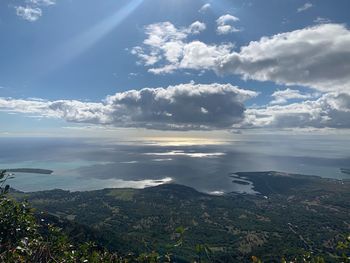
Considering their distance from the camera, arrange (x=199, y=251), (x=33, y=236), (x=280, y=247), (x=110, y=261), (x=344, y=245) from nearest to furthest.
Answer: (x=199, y=251)
(x=344, y=245)
(x=110, y=261)
(x=33, y=236)
(x=280, y=247)

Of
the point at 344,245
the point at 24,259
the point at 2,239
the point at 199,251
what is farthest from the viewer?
the point at 2,239

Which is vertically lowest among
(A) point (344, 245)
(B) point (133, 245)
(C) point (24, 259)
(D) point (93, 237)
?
(B) point (133, 245)

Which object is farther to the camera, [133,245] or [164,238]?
[164,238]

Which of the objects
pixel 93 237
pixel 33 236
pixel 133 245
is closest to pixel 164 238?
pixel 133 245

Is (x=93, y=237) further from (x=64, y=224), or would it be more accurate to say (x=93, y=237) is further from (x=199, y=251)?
(x=199, y=251)

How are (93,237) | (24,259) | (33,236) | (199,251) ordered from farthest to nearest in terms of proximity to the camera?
(93,237) → (33,236) → (24,259) → (199,251)

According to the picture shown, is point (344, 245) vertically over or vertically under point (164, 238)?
over

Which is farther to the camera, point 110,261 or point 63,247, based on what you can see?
point 63,247

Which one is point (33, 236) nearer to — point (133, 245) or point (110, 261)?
point (110, 261)

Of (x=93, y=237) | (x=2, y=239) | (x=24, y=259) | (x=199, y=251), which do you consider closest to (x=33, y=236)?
(x=2, y=239)
